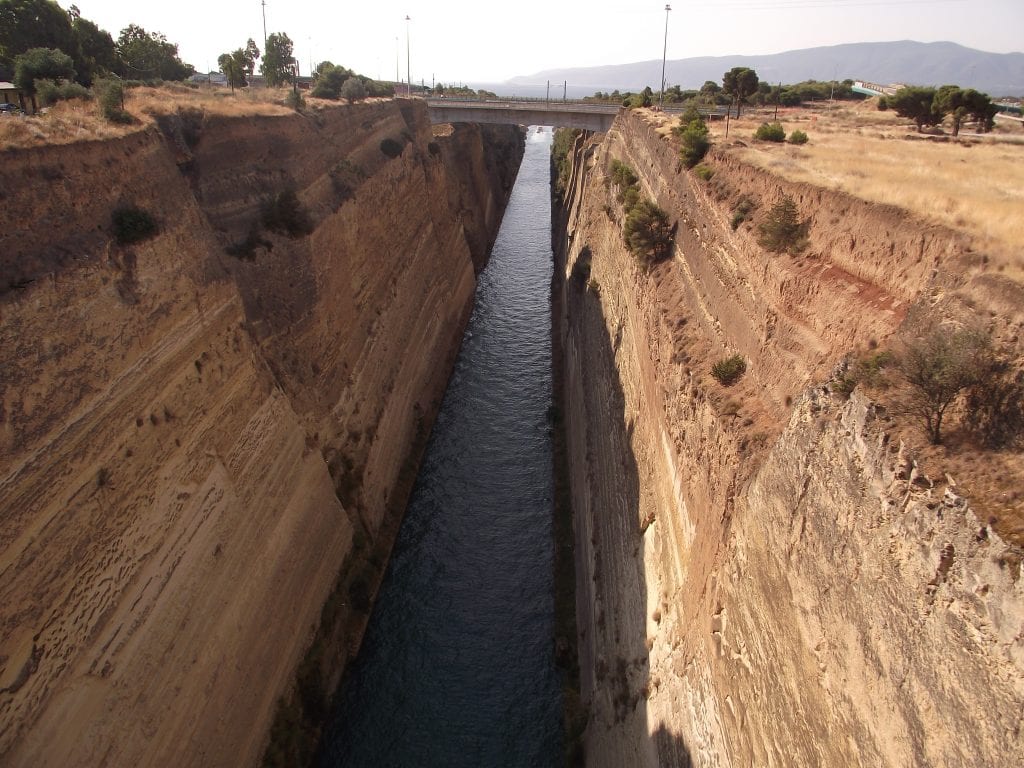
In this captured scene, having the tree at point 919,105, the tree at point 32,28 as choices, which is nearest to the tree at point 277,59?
the tree at point 32,28

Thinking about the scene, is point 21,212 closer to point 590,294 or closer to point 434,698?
point 434,698

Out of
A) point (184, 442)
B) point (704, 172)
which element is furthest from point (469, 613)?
point (704, 172)

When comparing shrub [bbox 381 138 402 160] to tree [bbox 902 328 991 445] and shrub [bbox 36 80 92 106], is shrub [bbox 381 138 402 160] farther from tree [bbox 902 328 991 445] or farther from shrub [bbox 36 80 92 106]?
tree [bbox 902 328 991 445]

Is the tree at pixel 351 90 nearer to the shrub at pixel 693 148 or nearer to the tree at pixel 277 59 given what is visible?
the tree at pixel 277 59

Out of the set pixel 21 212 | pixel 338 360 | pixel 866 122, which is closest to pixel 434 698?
pixel 338 360

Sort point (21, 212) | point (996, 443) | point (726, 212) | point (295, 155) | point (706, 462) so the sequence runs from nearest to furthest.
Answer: point (996, 443) → point (21, 212) → point (706, 462) → point (726, 212) → point (295, 155)
